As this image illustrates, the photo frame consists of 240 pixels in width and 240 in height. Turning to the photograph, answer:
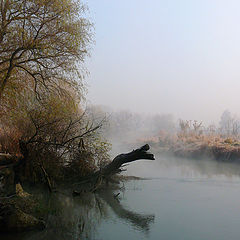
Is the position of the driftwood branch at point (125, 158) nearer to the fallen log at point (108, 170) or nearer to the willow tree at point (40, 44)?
the fallen log at point (108, 170)

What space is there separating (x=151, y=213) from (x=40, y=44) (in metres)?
6.57

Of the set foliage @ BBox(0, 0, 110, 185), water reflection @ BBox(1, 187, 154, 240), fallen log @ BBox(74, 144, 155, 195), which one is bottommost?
water reflection @ BBox(1, 187, 154, 240)

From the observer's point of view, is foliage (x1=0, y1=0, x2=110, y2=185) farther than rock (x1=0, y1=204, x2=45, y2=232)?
Yes

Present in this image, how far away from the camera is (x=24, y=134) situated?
37.9ft

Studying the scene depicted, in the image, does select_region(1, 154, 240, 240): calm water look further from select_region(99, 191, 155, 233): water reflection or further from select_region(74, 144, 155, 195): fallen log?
select_region(74, 144, 155, 195): fallen log

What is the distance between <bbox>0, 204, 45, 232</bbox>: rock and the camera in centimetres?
727

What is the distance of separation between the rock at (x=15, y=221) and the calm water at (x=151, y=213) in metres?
0.23

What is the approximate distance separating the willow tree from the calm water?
4.43m

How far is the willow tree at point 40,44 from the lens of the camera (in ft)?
38.2

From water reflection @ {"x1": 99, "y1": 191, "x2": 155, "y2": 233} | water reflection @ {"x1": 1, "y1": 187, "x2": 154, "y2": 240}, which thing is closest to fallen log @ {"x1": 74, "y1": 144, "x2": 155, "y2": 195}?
water reflection @ {"x1": 1, "y1": 187, "x2": 154, "y2": 240}

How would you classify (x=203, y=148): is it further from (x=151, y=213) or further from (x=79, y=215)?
(x=79, y=215)

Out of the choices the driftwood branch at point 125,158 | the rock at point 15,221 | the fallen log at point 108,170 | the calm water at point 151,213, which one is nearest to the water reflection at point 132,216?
the calm water at point 151,213

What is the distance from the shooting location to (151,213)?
8992 mm

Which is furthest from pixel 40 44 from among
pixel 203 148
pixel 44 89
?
pixel 203 148
